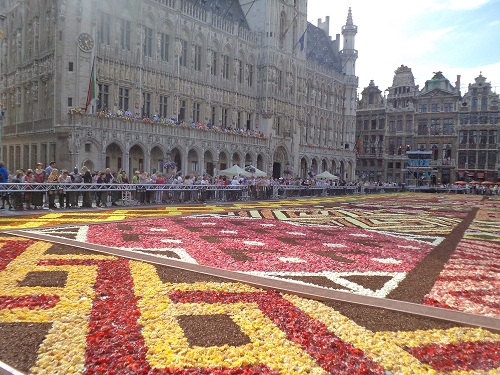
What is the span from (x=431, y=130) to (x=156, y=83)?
2079 inches

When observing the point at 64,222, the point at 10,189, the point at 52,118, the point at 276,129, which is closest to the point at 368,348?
the point at 64,222

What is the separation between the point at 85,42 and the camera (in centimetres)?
3077

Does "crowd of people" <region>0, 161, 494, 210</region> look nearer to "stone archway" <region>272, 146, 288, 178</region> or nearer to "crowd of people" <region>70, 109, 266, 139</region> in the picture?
"crowd of people" <region>70, 109, 266, 139</region>

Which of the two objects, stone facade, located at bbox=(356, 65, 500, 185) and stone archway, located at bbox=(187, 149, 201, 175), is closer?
stone archway, located at bbox=(187, 149, 201, 175)

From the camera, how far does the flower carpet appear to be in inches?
146

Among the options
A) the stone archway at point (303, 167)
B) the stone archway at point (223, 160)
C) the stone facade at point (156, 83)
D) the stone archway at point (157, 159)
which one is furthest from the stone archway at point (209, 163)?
the stone archway at point (303, 167)

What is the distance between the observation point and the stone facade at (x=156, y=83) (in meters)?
30.9

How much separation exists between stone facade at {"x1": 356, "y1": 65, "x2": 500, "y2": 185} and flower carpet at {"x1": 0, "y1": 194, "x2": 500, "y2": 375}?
211 feet

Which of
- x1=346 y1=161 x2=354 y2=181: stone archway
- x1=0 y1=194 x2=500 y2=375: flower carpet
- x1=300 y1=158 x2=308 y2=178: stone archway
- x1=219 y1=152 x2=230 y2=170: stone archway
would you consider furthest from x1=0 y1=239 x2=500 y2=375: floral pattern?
x1=346 y1=161 x2=354 y2=181: stone archway

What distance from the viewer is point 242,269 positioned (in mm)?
6875

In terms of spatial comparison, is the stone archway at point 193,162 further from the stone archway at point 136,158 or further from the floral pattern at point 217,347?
the floral pattern at point 217,347

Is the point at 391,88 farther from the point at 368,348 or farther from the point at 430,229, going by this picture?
the point at 368,348

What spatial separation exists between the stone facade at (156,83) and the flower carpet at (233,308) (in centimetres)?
2296

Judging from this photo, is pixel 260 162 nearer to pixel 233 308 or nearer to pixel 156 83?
pixel 156 83
